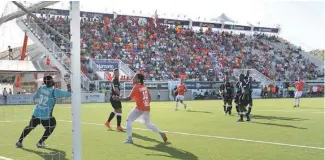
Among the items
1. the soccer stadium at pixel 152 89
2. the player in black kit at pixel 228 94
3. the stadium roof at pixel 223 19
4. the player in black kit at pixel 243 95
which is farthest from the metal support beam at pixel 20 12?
the stadium roof at pixel 223 19

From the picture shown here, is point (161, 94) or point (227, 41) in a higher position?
point (227, 41)

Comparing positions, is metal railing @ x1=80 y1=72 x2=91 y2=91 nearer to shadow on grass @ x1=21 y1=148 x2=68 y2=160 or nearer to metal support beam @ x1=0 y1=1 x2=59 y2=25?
metal support beam @ x1=0 y1=1 x2=59 y2=25

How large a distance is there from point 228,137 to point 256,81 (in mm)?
36062

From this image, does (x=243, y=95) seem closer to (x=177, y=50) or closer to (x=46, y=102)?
(x=46, y=102)

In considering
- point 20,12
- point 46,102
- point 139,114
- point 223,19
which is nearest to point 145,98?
point 139,114

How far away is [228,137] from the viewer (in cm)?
1091

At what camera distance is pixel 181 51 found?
4762 cm

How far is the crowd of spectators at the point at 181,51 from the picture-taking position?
42.0m

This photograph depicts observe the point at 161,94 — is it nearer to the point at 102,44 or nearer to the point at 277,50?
the point at 102,44

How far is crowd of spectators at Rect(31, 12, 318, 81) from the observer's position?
4203 cm

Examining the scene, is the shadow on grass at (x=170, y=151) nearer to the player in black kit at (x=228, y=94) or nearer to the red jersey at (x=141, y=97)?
the red jersey at (x=141, y=97)

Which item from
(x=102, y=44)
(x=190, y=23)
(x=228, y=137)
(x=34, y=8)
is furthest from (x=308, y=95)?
(x=34, y=8)

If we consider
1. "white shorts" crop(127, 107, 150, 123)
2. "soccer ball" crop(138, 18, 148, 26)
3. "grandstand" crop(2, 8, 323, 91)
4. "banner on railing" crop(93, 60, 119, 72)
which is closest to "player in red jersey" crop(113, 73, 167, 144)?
"white shorts" crop(127, 107, 150, 123)

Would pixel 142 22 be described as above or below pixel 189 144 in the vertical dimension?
above
